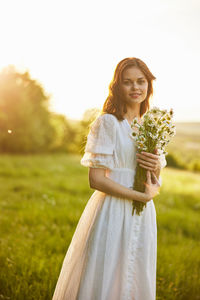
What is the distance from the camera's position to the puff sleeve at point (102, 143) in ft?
8.04

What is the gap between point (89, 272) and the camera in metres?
2.49

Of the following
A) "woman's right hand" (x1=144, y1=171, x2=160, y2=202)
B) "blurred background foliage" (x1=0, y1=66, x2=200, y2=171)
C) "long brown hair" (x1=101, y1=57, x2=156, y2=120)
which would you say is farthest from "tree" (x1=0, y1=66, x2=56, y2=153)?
"woman's right hand" (x1=144, y1=171, x2=160, y2=202)

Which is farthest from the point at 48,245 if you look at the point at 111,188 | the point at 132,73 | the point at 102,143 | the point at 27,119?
the point at 27,119

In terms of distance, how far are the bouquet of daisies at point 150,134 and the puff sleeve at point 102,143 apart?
0.18m

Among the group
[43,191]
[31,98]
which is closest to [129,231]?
[43,191]

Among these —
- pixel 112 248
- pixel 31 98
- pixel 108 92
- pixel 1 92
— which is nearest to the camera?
pixel 112 248

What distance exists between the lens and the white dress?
2.47 meters

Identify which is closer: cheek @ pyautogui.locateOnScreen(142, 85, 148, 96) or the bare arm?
the bare arm

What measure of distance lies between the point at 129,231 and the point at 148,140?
2.53 feet

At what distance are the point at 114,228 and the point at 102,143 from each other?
71 centimetres

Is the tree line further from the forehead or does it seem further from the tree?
the forehead

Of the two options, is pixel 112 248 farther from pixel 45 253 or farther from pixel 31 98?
pixel 31 98

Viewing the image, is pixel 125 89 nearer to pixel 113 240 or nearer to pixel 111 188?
pixel 111 188

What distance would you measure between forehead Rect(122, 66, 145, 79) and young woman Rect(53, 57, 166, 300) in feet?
0.40
